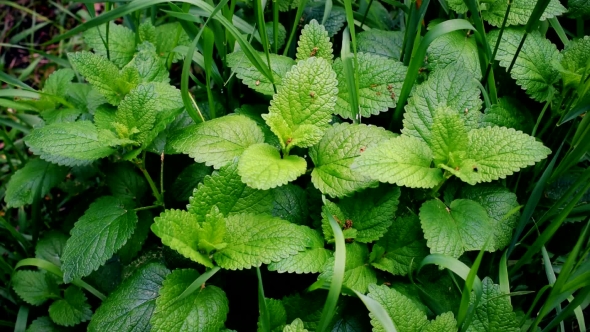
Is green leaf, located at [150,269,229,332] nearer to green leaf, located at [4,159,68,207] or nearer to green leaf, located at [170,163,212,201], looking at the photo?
green leaf, located at [170,163,212,201]

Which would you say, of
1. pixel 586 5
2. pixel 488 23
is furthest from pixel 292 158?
pixel 586 5

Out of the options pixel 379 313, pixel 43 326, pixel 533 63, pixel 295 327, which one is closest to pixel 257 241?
pixel 295 327

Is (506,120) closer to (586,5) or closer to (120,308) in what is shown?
(586,5)

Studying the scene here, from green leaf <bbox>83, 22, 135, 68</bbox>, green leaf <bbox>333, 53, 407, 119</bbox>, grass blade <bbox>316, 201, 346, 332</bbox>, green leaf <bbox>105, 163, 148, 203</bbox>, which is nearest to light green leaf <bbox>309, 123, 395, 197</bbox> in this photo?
green leaf <bbox>333, 53, 407, 119</bbox>

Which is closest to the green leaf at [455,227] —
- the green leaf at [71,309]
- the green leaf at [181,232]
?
the green leaf at [181,232]

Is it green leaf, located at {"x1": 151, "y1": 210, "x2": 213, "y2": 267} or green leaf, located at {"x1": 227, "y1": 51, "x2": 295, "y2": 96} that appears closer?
green leaf, located at {"x1": 151, "y1": 210, "x2": 213, "y2": 267}

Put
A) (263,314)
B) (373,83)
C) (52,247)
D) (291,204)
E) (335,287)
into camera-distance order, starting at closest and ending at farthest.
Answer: (335,287)
(263,314)
(291,204)
(373,83)
(52,247)

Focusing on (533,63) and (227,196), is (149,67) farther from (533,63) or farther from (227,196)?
(533,63)
